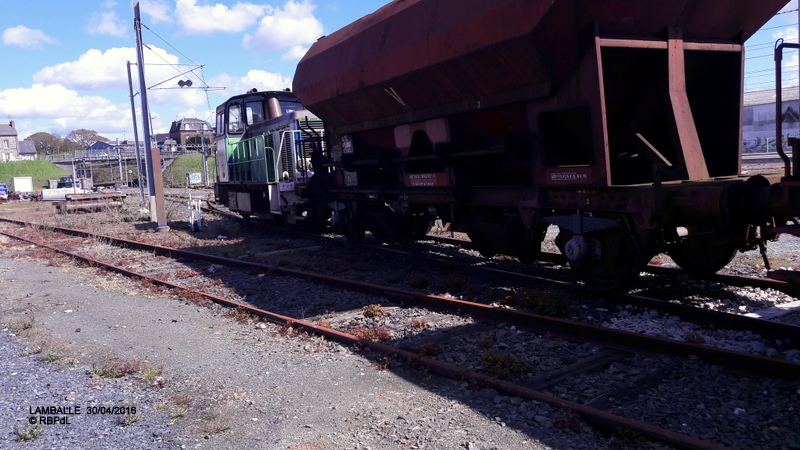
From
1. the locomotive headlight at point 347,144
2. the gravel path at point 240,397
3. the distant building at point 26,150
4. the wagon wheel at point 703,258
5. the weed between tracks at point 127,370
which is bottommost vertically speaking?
the gravel path at point 240,397

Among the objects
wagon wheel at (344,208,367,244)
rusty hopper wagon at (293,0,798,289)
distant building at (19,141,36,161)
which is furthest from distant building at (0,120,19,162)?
rusty hopper wagon at (293,0,798,289)

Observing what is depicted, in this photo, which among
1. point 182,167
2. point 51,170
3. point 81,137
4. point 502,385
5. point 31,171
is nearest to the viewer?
point 502,385

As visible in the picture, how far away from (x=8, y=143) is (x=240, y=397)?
449 feet

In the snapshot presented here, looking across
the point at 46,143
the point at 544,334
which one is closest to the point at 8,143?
the point at 46,143

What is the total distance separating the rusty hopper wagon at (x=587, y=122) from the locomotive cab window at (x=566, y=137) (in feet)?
0.06

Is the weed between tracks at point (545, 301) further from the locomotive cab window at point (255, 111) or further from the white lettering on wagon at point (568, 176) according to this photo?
the locomotive cab window at point (255, 111)

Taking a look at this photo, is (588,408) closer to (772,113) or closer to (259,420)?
(259,420)

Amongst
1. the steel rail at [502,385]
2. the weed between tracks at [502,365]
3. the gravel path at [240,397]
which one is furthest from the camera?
the weed between tracks at [502,365]

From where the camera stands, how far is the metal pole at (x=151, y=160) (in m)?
18.2

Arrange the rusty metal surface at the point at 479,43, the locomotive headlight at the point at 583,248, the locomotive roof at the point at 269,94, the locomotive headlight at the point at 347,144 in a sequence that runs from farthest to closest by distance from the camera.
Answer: the locomotive roof at the point at 269,94
the locomotive headlight at the point at 347,144
the locomotive headlight at the point at 583,248
the rusty metal surface at the point at 479,43

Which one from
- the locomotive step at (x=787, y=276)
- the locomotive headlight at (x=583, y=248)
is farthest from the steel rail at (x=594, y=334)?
the locomotive headlight at (x=583, y=248)

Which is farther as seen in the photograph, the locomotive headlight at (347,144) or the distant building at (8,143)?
the distant building at (8,143)

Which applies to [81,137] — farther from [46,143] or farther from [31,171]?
[31,171]

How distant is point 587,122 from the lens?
6.48 meters
